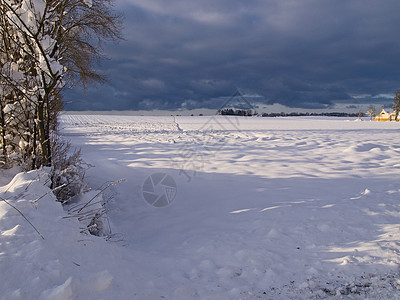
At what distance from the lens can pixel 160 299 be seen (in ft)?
8.30

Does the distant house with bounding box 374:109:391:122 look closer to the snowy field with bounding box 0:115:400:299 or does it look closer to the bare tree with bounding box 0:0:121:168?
the snowy field with bounding box 0:115:400:299

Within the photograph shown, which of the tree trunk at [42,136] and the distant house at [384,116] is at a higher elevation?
the distant house at [384,116]

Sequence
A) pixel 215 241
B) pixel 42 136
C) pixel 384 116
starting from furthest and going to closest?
1. pixel 384 116
2. pixel 42 136
3. pixel 215 241

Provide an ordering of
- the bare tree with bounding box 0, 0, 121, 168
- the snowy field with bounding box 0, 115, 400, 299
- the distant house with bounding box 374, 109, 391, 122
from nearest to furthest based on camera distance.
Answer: the snowy field with bounding box 0, 115, 400, 299, the bare tree with bounding box 0, 0, 121, 168, the distant house with bounding box 374, 109, 391, 122

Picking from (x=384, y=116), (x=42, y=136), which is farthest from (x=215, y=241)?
(x=384, y=116)

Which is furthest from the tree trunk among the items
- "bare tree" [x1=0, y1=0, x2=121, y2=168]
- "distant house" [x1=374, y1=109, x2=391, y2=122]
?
"distant house" [x1=374, y1=109, x2=391, y2=122]

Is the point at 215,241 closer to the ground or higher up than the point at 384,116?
closer to the ground

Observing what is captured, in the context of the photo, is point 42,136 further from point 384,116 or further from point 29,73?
point 384,116

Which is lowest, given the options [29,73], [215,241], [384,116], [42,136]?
[215,241]

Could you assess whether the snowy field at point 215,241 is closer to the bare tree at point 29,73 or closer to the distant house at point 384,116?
the bare tree at point 29,73

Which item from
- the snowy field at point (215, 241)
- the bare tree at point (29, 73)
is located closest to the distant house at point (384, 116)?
the snowy field at point (215, 241)

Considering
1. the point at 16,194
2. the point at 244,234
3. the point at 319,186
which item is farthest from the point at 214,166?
the point at 16,194

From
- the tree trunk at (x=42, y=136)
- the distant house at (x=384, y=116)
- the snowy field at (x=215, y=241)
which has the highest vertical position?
the distant house at (x=384, y=116)

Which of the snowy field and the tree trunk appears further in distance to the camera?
the tree trunk
